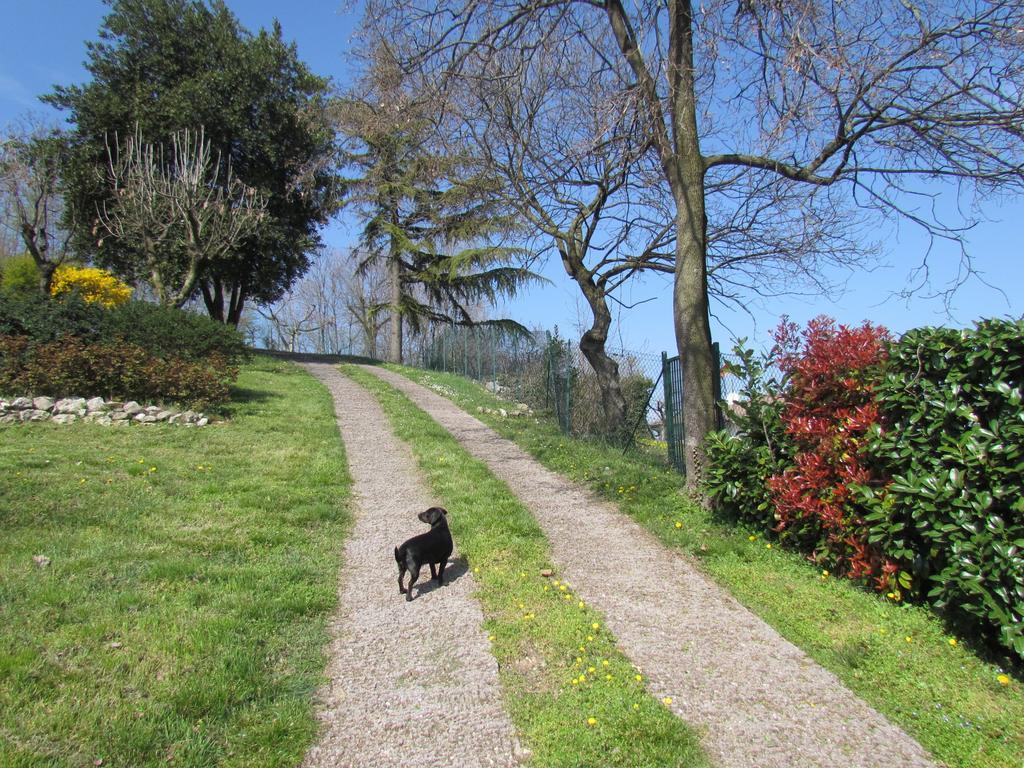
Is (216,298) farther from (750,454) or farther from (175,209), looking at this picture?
(750,454)

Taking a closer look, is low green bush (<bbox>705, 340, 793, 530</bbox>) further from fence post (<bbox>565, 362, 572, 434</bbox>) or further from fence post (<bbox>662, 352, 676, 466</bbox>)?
fence post (<bbox>565, 362, 572, 434</bbox>)

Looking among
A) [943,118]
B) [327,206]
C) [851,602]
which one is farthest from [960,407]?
[327,206]

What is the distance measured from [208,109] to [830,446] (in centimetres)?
2239

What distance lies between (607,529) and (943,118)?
4924 millimetres

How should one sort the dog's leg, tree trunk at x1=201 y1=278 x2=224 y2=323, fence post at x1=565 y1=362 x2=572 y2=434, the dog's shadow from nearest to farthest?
the dog's leg
the dog's shadow
fence post at x1=565 y1=362 x2=572 y2=434
tree trunk at x1=201 y1=278 x2=224 y2=323

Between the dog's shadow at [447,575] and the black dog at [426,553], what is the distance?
6cm

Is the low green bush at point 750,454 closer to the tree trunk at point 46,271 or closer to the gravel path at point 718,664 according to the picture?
the gravel path at point 718,664

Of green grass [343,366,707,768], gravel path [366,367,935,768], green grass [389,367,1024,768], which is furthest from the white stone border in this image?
green grass [389,367,1024,768]

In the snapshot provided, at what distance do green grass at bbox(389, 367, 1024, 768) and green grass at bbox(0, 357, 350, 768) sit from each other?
2.93 meters

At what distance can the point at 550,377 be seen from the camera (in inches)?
564

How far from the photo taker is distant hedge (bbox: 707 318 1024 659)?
11.8ft

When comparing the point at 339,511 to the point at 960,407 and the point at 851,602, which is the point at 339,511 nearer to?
the point at 851,602

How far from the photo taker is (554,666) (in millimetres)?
3709

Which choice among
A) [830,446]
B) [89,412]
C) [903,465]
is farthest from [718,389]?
[89,412]
